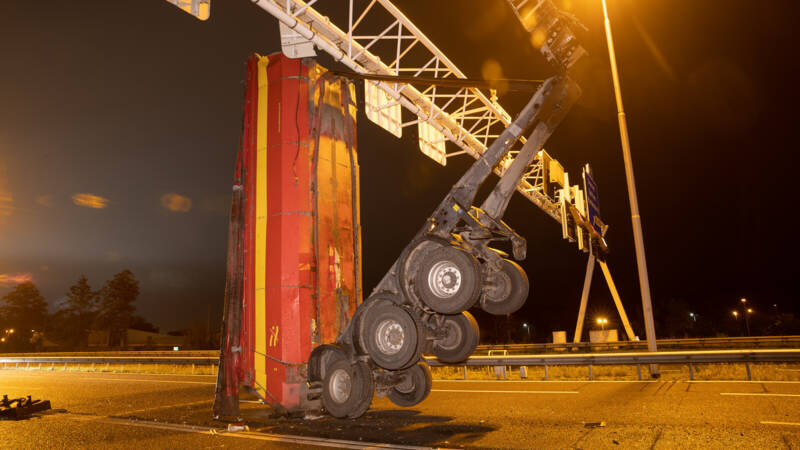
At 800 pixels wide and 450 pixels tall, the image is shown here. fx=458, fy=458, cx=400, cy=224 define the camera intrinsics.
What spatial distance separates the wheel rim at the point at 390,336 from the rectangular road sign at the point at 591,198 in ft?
37.5

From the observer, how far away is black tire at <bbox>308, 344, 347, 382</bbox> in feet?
21.8

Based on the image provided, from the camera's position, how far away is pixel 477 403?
309 inches

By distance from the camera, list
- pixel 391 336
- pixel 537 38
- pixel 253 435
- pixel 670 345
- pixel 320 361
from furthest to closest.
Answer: pixel 670 345, pixel 537 38, pixel 320 361, pixel 391 336, pixel 253 435

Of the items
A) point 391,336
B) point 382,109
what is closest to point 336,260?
point 391,336

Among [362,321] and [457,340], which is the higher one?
[362,321]

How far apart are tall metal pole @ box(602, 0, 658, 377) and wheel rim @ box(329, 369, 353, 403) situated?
8.17 metres

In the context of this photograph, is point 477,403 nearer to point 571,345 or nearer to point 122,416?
point 122,416

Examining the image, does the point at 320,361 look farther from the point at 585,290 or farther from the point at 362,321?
the point at 585,290

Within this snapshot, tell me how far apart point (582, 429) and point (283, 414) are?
4148mm

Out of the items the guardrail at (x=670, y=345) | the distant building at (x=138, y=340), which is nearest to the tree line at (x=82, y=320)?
the distant building at (x=138, y=340)

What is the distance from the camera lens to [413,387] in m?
7.22

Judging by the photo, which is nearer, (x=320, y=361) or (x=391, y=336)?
(x=391, y=336)

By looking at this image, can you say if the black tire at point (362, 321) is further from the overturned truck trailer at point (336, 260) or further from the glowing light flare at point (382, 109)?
the glowing light flare at point (382, 109)

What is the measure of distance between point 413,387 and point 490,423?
1565mm
